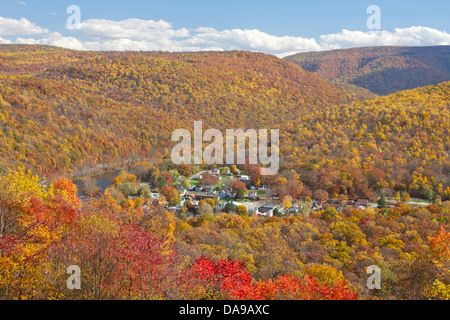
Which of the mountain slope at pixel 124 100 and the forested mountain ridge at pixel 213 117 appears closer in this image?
the forested mountain ridge at pixel 213 117

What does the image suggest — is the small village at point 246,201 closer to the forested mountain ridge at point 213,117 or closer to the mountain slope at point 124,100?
the forested mountain ridge at point 213,117

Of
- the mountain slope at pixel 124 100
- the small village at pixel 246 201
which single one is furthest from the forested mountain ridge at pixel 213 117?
the small village at pixel 246 201

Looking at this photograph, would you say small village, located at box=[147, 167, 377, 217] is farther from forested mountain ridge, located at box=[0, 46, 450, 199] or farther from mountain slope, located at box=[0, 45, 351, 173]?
mountain slope, located at box=[0, 45, 351, 173]

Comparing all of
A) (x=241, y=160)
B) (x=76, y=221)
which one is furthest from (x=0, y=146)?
(x=76, y=221)

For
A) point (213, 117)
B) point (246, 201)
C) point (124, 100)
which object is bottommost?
point (246, 201)

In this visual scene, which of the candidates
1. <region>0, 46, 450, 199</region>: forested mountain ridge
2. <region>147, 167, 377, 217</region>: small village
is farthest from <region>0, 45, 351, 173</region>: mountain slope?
<region>147, 167, 377, 217</region>: small village

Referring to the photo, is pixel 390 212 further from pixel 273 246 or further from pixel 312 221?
pixel 273 246

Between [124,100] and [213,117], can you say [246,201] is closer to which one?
[213,117]

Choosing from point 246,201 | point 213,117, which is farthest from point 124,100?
point 246,201
